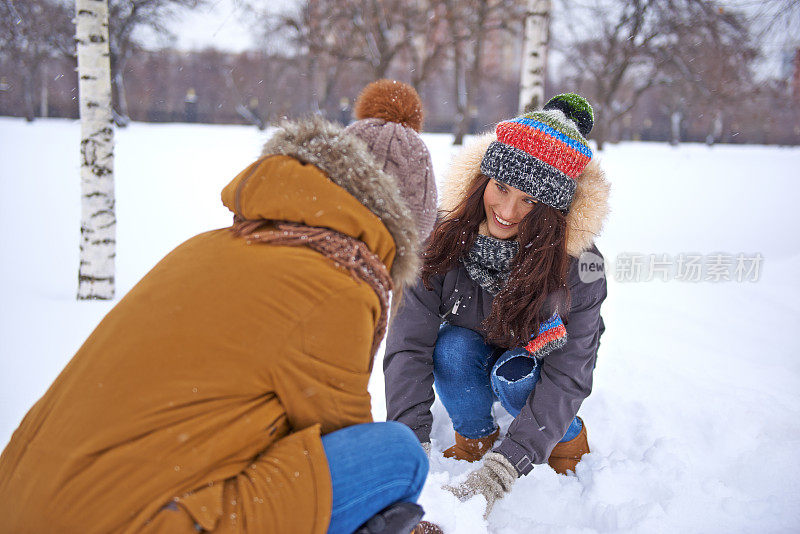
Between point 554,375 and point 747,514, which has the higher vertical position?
point 554,375

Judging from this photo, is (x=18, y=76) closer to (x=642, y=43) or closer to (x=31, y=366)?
(x=642, y=43)

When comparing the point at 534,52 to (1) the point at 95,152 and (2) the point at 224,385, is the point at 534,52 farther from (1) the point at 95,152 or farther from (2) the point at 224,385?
(2) the point at 224,385

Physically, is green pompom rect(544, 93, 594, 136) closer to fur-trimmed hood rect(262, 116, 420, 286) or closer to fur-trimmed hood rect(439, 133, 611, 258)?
fur-trimmed hood rect(439, 133, 611, 258)

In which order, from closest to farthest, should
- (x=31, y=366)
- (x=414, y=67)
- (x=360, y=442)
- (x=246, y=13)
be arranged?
(x=360, y=442)
(x=31, y=366)
(x=246, y=13)
(x=414, y=67)

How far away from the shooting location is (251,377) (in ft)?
3.51

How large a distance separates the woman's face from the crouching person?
747mm

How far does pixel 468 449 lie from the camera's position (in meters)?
2.22

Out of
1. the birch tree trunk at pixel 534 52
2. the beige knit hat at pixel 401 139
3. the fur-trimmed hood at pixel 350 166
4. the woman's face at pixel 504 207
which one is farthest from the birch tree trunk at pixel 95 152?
the birch tree trunk at pixel 534 52

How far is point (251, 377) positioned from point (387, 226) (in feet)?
1.49

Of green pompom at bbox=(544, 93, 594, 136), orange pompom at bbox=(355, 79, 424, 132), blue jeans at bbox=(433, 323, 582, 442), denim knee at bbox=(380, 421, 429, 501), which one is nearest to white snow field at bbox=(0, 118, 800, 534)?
blue jeans at bbox=(433, 323, 582, 442)

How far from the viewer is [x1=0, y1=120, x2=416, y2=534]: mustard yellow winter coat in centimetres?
100

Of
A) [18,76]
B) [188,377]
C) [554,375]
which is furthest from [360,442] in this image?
[18,76]

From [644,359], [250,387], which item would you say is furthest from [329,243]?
[644,359]

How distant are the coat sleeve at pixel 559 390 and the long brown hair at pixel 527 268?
74 millimetres
